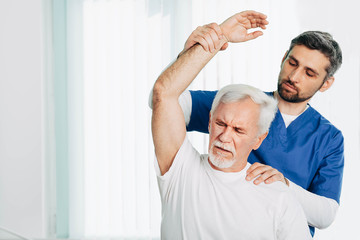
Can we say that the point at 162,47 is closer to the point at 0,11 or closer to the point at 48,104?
the point at 48,104

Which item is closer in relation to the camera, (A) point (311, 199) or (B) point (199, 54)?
(B) point (199, 54)

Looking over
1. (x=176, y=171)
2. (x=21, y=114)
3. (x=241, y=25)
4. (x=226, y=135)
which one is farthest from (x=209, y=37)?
(x=21, y=114)

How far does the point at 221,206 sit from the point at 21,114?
2.18 metres

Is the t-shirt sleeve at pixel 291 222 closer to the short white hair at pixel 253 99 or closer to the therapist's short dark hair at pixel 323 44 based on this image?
the short white hair at pixel 253 99

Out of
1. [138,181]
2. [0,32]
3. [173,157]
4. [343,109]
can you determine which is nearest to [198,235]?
[173,157]

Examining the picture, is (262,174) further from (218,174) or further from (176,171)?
(176,171)

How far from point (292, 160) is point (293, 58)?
0.41 m

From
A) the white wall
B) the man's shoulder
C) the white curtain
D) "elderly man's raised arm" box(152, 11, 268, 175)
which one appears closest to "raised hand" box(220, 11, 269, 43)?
"elderly man's raised arm" box(152, 11, 268, 175)

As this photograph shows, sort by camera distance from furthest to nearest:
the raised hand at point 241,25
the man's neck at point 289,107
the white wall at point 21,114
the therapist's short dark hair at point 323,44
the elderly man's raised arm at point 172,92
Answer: the white wall at point 21,114
the man's neck at point 289,107
the therapist's short dark hair at point 323,44
the raised hand at point 241,25
the elderly man's raised arm at point 172,92

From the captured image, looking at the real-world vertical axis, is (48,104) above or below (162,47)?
below

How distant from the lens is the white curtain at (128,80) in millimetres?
2898

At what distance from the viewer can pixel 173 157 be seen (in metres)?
1.29

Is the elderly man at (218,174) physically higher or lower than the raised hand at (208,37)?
lower

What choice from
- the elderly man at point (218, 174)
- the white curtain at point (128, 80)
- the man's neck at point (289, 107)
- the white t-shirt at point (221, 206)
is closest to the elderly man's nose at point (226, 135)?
the elderly man at point (218, 174)
